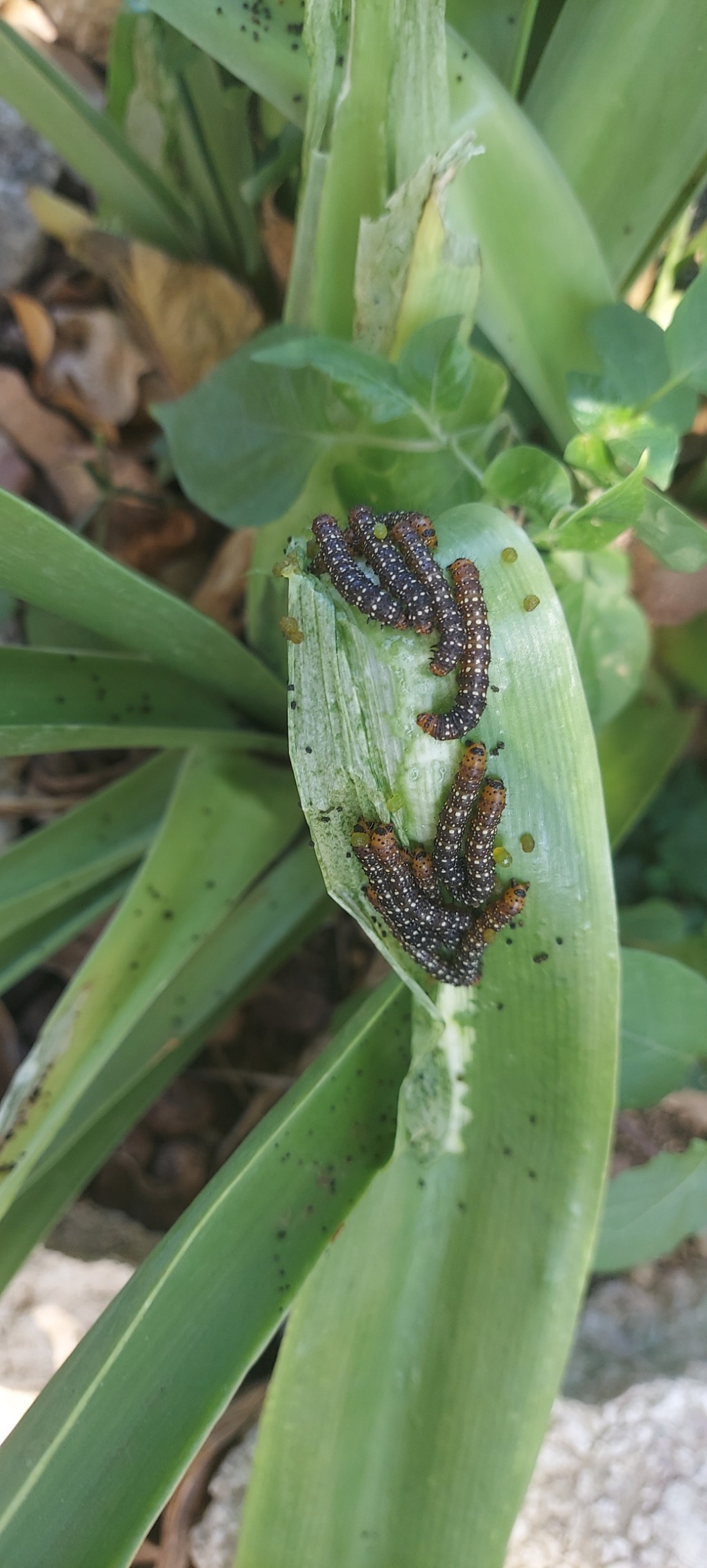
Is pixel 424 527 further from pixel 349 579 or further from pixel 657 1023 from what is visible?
pixel 657 1023

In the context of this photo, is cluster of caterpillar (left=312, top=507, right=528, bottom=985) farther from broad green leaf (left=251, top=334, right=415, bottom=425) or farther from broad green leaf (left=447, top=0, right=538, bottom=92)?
broad green leaf (left=447, top=0, right=538, bottom=92)

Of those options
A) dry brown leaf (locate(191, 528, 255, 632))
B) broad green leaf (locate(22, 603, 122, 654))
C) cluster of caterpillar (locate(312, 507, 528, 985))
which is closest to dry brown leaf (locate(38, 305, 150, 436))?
dry brown leaf (locate(191, 528, 255, 632))

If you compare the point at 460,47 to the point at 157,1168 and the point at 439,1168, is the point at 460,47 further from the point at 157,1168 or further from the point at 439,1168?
the point at 157,1168

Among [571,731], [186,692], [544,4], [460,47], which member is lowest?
[186,692]

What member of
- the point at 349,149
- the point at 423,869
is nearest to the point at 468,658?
the point at 423,869

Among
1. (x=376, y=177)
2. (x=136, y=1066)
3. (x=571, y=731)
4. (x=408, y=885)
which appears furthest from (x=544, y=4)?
(x=136, y=1066)

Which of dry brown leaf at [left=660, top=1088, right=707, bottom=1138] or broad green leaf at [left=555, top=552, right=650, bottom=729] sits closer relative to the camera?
broad green leaf at [left=555, top=552, right=650, bottom=729]
